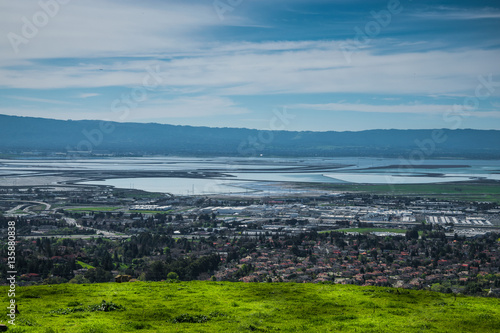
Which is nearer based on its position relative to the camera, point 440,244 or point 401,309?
point 401,309

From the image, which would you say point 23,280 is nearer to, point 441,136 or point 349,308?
point 349,308

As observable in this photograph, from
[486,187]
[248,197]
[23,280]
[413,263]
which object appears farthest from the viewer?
[486,187]

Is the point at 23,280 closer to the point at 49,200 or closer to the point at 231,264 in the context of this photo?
the point at 231,264

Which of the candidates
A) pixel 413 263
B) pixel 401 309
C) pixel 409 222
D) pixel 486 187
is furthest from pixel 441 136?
pixel 401 309

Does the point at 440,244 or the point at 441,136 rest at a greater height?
the point at 441,136

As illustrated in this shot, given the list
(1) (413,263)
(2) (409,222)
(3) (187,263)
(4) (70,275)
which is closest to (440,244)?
(1) (413,263)

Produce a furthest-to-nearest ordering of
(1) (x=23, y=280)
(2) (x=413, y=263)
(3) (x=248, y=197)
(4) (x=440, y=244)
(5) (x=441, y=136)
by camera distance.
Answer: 1. (5) (x=441, y=136)
2. (3) (x=248, y=197)
3. (4) (x=440, y=244)
4. (2) (x=413, y=263)
5. (1) (x=23, y=280)
